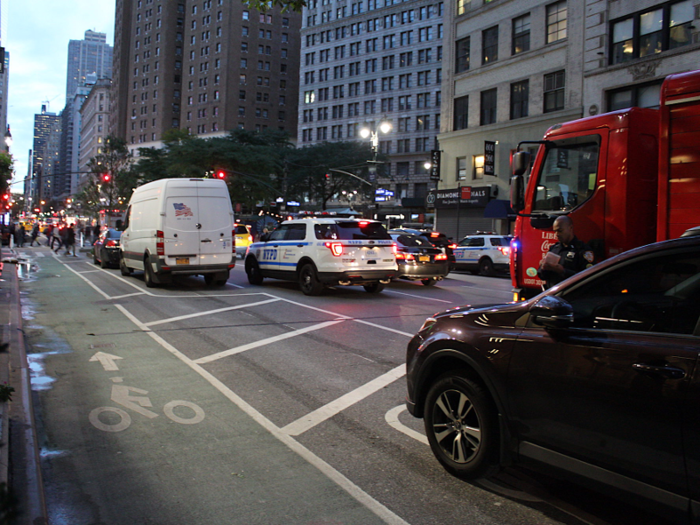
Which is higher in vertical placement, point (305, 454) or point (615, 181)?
point (615, 181)

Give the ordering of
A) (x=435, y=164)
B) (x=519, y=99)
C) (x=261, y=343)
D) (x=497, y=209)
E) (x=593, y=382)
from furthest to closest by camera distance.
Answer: (x=435, y=164) < (x=519, y=99) < (x=497, y=209) < (x=261, y=343) < (x=593, y=382)

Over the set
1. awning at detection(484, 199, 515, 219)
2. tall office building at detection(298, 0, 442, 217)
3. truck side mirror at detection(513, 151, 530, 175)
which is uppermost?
tall office building at detection(298, 0, 442, 217)

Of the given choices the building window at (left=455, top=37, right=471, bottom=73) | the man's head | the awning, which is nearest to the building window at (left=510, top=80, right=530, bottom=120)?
the building window at (left=455, top=37, right=471, bottom=73)

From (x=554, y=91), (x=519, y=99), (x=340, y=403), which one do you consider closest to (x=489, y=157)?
(x=519, y=99)

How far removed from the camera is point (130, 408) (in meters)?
5.61

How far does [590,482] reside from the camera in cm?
312

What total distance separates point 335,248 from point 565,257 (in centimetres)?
756

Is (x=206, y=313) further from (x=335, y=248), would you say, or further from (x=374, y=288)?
(x=374, y=288)

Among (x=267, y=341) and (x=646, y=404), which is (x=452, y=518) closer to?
(x=646, y=404)

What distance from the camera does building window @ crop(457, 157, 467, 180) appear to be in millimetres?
36734

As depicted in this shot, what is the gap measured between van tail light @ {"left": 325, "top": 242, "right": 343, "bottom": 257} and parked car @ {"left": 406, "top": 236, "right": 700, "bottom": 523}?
9.55 metres

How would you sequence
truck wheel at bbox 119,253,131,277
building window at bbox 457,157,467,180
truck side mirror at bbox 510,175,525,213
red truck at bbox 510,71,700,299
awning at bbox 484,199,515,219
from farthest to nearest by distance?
building window at bbox 457,157,467,180
awning at bbox 484,199,515,219
truck wheel at bbox 119,253,131,277
truck side mirror at bbox 510,175,525,213
red truck at bbox 510,71,700,299

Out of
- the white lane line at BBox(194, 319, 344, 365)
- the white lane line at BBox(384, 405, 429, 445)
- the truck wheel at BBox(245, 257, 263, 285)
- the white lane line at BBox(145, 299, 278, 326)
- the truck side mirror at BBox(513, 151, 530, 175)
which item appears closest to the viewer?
the white lane line at BBox(384, 405, 429, 445)

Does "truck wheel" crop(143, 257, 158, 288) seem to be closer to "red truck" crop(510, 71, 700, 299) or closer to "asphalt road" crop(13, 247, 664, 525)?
"asphalt road" crop(13, 247, 664, 525)
